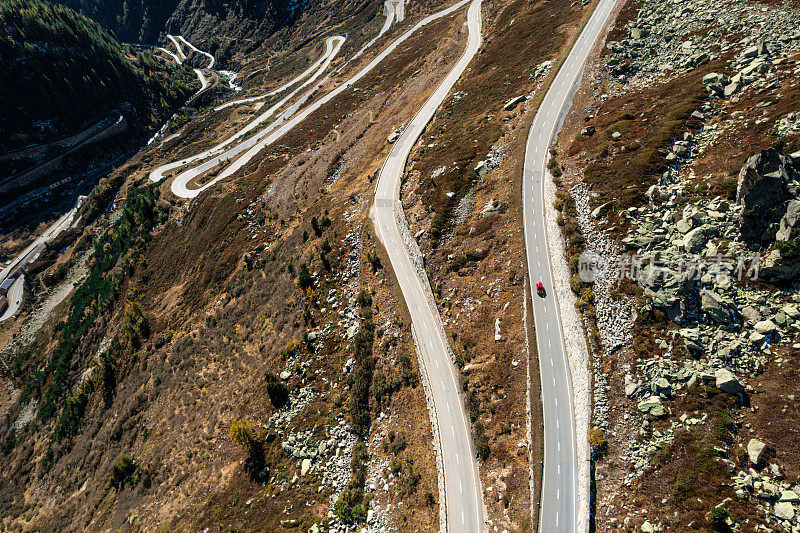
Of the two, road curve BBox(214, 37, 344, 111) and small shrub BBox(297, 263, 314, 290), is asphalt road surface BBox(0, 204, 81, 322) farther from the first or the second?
small shrub BBox(297, 263, 314, 290)

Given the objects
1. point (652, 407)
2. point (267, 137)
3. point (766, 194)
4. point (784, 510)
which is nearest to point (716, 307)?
point (652, 407)

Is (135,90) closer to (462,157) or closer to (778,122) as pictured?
(462,157)

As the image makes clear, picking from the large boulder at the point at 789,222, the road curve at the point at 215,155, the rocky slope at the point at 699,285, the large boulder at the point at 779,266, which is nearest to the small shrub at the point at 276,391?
the rocky slope at the point at 699,285

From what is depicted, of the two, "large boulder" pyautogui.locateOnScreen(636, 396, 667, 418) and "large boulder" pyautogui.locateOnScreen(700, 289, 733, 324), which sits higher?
"large boulder" pyautogui.locateOnScreen(700, 289, 733, 324)

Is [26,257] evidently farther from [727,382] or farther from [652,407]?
[727,382]

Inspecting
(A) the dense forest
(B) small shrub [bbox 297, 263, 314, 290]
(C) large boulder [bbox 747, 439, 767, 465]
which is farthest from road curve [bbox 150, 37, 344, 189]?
(C) large boulder [bbox 747, 439, 767, 465]

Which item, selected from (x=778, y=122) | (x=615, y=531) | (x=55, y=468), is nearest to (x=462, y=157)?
(x=778, y=122)

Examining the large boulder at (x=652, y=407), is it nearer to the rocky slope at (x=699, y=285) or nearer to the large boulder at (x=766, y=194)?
the rocky slope at (x=699, y=285)

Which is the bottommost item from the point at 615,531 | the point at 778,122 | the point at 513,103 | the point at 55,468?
the point at 615,531
